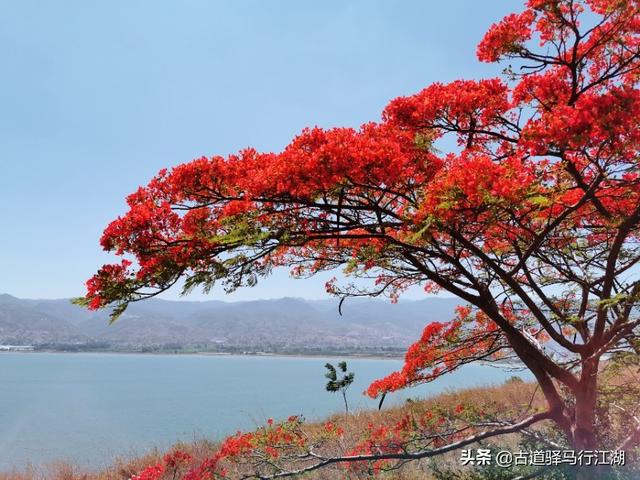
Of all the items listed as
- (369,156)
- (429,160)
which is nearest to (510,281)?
(429,160)

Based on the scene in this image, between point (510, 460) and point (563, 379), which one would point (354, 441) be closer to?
point (510, 460)

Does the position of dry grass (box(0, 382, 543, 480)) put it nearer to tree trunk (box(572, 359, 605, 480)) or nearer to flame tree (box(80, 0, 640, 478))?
tree trunk (box(572, 359, 605, 480))

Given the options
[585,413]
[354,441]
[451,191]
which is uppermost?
[451,191]

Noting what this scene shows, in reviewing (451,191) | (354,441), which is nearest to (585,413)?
(451,191)

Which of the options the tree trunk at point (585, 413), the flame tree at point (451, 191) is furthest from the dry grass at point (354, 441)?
the flame tree at point (451, 191)

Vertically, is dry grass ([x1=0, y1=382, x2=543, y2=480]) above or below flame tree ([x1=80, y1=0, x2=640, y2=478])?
below

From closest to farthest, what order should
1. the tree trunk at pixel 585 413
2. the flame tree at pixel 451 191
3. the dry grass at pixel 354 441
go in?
the flame tree at pixel 451 191 < the tree trunk at pixel 585 413 < the dry grass at pixel 354 441

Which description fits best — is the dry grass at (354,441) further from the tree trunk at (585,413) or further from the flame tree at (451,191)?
the flame tree at (451,191)

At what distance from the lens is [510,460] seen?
259 inches

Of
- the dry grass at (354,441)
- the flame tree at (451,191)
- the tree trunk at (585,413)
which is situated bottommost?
the dry grass at (354,441)

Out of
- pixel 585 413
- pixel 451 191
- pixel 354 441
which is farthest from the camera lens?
pixel 354 441

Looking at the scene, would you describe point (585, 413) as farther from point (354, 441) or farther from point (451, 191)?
point (354, 441)

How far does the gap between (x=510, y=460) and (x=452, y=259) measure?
3241 millimetres

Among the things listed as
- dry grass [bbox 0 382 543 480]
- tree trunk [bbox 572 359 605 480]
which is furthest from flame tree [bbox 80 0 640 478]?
dry grass [bbox 0 382 543 480]
